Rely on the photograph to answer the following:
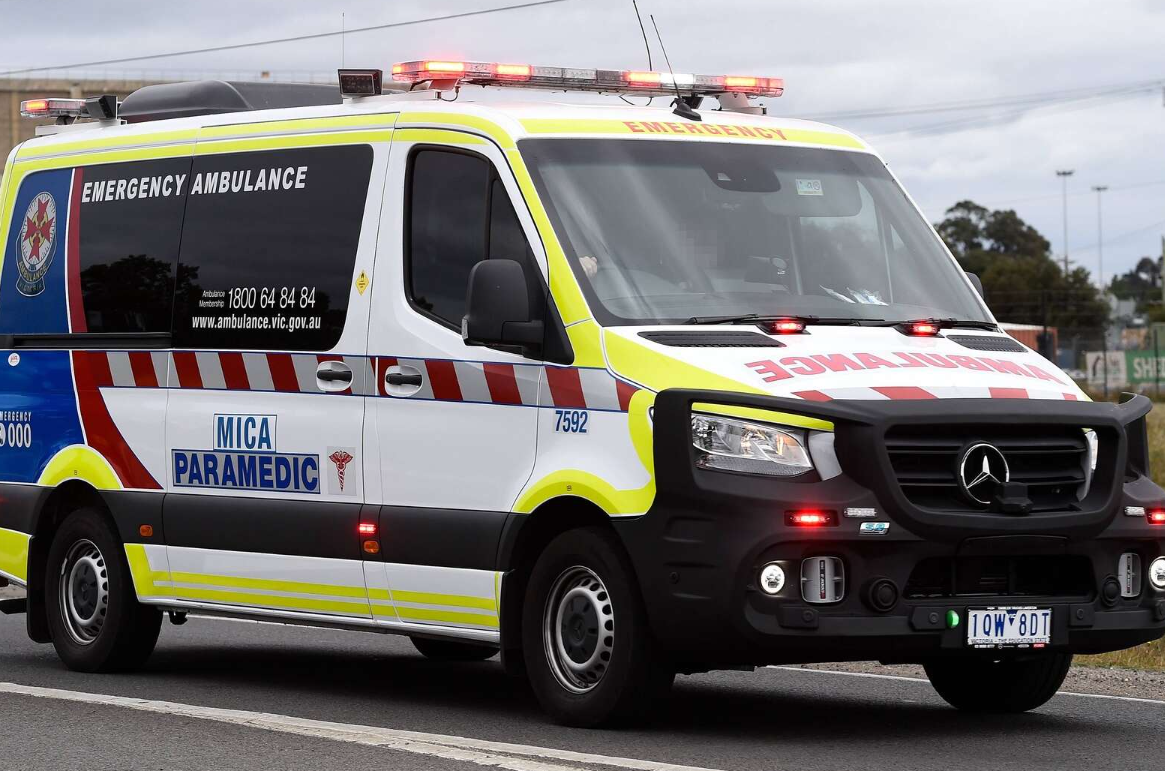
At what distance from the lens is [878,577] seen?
310 inches

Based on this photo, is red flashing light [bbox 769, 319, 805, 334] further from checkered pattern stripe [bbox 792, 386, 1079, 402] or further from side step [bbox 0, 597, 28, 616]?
side step [bbox 0, 597, 28, 616]

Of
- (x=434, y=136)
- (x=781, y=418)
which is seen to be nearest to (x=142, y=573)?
(x=434, y=136)

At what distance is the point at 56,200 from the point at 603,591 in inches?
187

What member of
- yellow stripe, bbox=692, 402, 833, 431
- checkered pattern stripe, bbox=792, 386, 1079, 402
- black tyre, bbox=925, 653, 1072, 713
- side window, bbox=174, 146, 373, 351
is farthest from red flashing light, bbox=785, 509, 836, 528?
side window, bbox=174, 146, 373, 351

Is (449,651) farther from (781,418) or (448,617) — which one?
(781,418)

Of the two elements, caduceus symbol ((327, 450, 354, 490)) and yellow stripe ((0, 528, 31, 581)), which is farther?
yellow stripe ((0, 528, 31, 581))

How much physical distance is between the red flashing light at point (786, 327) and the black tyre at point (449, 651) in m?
3.46

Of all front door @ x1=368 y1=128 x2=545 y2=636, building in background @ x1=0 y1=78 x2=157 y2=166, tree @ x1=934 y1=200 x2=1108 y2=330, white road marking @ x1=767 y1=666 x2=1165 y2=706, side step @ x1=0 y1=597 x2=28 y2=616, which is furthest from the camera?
tree @ x1=934 y1=200 x2=1108 y2=330

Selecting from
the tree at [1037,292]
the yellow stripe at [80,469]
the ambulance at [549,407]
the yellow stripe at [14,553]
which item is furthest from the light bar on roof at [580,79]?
the tree at [1037,292]

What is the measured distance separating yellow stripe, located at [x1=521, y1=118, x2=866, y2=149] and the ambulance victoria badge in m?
3.63

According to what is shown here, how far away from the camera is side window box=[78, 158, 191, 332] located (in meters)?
10.8

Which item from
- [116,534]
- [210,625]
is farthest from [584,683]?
[210,625]

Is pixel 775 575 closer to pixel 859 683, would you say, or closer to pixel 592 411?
pixel 592 411

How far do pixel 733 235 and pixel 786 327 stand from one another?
69 centimetres
